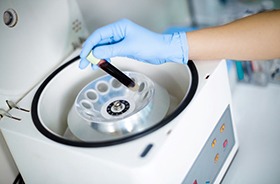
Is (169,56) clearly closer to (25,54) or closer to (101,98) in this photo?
(101,98)

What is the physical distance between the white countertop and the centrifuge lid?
2.26 feet

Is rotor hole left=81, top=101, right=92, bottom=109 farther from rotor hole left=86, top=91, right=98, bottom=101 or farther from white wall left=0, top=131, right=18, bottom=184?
white wall left=0, top=131, right=18, bottom=184

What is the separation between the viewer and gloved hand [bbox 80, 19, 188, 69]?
117 centimetres

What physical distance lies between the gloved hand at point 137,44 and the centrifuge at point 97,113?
6 centimetres

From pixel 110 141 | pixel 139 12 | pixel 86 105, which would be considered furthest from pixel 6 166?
pixel 139 12

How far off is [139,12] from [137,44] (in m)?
0.84

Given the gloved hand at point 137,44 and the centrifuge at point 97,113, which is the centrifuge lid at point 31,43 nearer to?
the centrifuge at point 97,113

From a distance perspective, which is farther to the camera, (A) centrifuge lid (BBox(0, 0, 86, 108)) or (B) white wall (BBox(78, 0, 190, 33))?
(B) white wall (BBox(78, 0, 190, 33))

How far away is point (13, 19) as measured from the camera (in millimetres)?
1222

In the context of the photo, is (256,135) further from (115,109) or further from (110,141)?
(110,141)

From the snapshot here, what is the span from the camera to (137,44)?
1176mm

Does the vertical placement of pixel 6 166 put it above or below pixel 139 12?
below

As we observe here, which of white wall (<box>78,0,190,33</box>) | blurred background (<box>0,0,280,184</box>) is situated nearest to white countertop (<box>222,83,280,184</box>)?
blurred background (<box>0,0,280,184</box>)

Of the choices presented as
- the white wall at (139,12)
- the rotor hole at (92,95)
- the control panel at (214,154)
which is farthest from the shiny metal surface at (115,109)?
the white wall at (139,12)
